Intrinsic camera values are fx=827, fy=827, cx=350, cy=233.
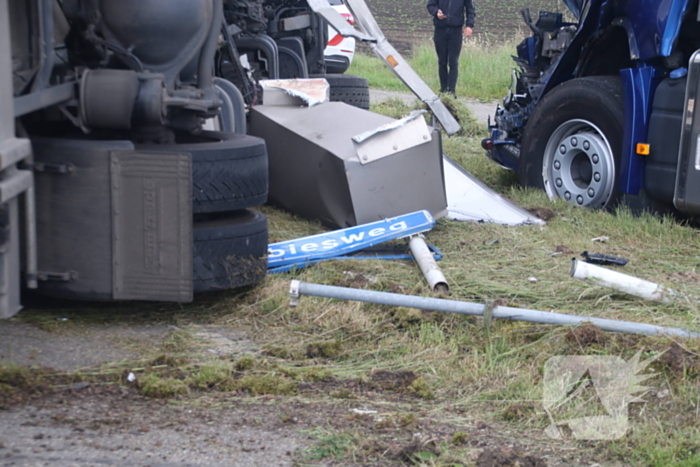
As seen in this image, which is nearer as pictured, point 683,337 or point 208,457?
point 208,457

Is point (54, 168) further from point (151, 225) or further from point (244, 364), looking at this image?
point (244, 364)

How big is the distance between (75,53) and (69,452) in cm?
181

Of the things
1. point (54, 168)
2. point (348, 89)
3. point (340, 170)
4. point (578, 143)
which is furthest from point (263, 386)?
point (348, 89)

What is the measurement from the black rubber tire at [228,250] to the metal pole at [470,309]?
0.29m

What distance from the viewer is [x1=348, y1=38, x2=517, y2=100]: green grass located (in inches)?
584

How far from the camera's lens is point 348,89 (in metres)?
7.61

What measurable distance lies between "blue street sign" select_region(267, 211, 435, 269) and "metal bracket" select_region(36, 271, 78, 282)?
108 cm

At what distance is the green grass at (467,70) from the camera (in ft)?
48.6

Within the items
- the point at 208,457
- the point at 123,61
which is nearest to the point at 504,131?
the point at 123,61

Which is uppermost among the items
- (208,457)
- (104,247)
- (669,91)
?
(669,91)

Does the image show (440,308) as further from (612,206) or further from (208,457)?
(612,206)

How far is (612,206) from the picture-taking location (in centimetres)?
550

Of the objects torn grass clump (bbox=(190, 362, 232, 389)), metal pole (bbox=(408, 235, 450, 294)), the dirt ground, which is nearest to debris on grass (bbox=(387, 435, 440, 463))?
the dirt ground

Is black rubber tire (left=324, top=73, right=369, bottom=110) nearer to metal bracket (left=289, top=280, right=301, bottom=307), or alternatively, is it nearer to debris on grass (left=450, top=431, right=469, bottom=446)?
metal bracket (left=289, top=280, right=301, bottom=307)
